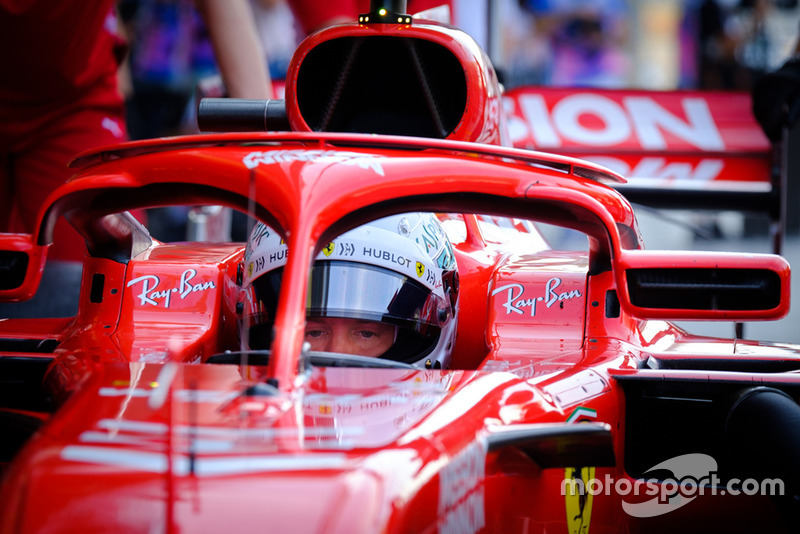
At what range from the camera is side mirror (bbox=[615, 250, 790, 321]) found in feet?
5.26

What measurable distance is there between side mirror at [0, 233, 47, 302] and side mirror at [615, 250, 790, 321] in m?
1.02

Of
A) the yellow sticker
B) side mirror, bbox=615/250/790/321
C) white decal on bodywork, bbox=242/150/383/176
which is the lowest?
the yellow sticker

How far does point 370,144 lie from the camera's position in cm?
174

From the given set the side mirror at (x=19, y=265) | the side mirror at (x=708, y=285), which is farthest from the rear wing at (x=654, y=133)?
the side mirror at (x=19, y=265)

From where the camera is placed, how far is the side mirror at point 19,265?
1.75m

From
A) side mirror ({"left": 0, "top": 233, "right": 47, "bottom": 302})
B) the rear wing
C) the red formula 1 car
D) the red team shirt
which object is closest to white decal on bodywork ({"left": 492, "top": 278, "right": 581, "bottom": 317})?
the red formula 1 car

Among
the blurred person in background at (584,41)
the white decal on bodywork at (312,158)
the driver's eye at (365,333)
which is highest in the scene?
the blurred person in background at (584,41)

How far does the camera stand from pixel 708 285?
5.29 ft

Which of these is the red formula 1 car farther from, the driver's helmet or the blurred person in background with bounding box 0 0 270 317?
the blurred person in background with bounding box 0 0 270 317

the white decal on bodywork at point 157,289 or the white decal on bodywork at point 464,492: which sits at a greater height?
the white decal on bodywork at point 157,289

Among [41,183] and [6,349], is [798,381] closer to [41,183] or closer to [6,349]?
[6,349]

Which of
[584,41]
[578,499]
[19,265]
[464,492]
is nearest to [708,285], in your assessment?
[578,499]

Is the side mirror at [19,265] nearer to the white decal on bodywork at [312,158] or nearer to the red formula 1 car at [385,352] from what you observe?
the red formula 1 car at [385,352]

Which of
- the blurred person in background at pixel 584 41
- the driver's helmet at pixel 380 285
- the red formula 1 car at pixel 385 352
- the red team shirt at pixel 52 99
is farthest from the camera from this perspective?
the blurred person in background at pixel 584 41
